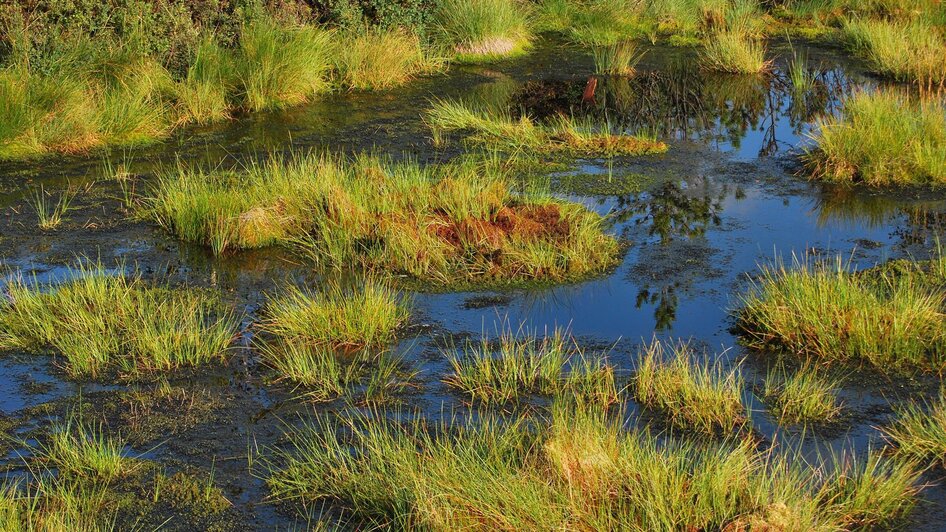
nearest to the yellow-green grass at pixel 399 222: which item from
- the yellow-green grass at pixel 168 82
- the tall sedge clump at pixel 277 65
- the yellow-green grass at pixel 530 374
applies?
the yellow-green grass at pixel 530 374

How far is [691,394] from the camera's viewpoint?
17.1 feet

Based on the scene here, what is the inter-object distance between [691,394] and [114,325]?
10.7ft

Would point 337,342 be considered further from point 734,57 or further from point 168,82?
point 734,57

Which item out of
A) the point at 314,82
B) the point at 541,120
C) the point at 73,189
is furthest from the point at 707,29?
the point at 73,189

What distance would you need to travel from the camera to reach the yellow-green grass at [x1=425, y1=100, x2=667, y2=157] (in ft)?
33.8

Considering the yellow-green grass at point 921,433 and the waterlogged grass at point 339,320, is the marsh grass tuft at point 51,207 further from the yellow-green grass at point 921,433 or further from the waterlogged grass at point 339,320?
the yellow-green grass at point 921,433

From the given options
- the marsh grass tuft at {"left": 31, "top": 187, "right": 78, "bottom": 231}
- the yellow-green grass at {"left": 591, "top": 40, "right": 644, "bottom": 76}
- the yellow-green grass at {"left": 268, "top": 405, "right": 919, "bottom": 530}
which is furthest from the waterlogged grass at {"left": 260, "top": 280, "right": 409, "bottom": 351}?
the yellow-green grass at {"left": 591, "top": 40, "right": 644, "bottom": 76}

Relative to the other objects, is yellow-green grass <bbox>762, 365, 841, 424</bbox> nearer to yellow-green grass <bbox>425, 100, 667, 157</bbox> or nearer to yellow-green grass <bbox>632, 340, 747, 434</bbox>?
yellow-green grass <bbox>632, 340, 747, 434</bbox>

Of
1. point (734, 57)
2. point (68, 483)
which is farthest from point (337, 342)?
point (734, 57)

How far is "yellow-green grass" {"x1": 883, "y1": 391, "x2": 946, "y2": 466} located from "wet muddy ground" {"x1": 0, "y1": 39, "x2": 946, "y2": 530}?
116 millimetres

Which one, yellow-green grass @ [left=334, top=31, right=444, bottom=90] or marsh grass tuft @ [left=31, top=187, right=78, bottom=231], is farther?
yellow-green grass @ [left=334, top=31, right=444, bottom=90]

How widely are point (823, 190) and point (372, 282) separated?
171 inches

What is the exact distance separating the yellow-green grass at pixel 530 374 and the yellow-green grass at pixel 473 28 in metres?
8.90

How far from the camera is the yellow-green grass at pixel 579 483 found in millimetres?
4074
